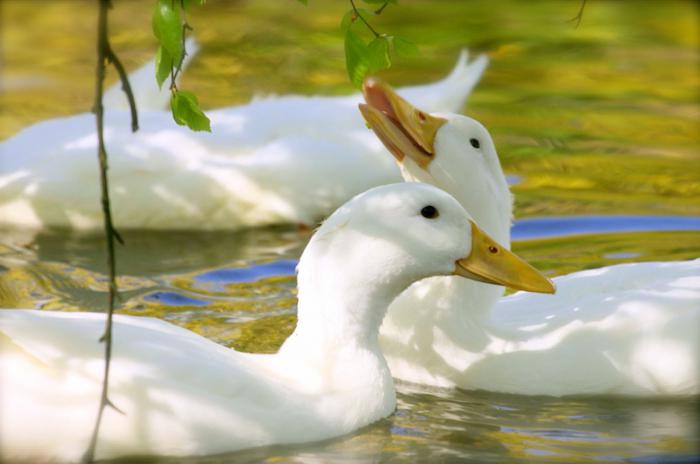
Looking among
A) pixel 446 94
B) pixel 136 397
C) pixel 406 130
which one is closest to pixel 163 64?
pixel 136 397

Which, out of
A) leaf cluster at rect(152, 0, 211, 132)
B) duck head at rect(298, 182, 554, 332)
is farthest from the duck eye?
leaf cluster at rect(152, 0, 211, 132)

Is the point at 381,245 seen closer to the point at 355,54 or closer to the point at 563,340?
the point at 563,340

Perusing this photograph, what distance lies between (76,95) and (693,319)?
273 inches

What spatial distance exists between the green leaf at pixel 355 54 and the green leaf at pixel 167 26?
1.94 feet

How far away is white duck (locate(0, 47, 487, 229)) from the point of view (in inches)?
362

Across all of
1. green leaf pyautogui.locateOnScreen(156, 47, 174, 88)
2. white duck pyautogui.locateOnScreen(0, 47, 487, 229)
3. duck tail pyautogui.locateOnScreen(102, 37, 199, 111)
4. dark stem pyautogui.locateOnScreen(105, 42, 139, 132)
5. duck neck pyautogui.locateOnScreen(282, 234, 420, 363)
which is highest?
duck tail pyautogui.locateOnScreen(102, 37, 199, 111)

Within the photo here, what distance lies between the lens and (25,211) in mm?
9328

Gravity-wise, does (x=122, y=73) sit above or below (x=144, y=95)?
below

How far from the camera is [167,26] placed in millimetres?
4453

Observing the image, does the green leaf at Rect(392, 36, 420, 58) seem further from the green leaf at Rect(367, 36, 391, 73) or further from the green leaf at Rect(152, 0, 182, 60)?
the green leaf at Rect(152, 0, 182, 60)

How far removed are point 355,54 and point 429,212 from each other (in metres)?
1.21

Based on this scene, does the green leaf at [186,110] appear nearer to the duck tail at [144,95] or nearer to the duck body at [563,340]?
the duck body at [563,340]

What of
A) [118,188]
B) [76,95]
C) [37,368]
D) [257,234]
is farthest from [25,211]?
[37,368]

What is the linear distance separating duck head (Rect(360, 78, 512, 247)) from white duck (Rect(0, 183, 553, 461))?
57 centimetres
